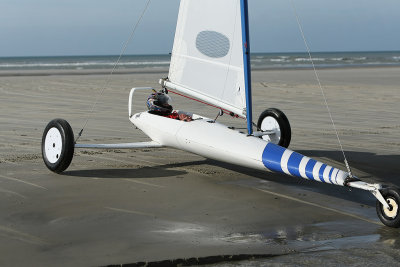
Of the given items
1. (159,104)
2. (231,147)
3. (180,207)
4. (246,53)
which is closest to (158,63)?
(159,104)

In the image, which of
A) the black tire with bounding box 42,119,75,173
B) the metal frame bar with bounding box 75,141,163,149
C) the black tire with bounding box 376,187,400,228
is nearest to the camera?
the black tire with bounding box 376,187,400,228

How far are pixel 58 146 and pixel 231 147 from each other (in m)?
2.68

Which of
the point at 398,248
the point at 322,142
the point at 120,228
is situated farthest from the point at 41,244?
the point at 322,142

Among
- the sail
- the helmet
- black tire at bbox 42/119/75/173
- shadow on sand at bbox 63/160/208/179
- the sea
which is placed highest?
the sea

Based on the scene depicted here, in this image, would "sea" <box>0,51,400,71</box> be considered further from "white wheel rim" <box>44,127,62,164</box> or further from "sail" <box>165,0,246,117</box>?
"white wheel rim" <box>44,127,62,164</box>

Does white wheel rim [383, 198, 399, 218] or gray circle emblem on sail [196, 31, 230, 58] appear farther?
gray circle emblem on sail [196, 31, 230, 58]

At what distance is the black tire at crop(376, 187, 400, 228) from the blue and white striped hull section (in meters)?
0.55

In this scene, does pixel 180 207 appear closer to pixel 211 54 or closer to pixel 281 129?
pixel 211 54

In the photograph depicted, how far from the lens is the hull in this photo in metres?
8.38

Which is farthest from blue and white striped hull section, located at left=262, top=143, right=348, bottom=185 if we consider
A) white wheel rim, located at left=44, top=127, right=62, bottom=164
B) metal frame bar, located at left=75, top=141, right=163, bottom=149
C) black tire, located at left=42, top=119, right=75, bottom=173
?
white wheel rim, located at left=44, top=127, right=62, bottom=164

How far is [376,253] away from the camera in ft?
21.3

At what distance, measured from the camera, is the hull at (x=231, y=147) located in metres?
8.38

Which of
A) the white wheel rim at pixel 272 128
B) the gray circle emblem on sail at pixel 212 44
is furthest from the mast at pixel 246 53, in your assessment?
the white wheel rim at pixel 272 128

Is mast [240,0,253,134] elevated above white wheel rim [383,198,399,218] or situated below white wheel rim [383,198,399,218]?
above
